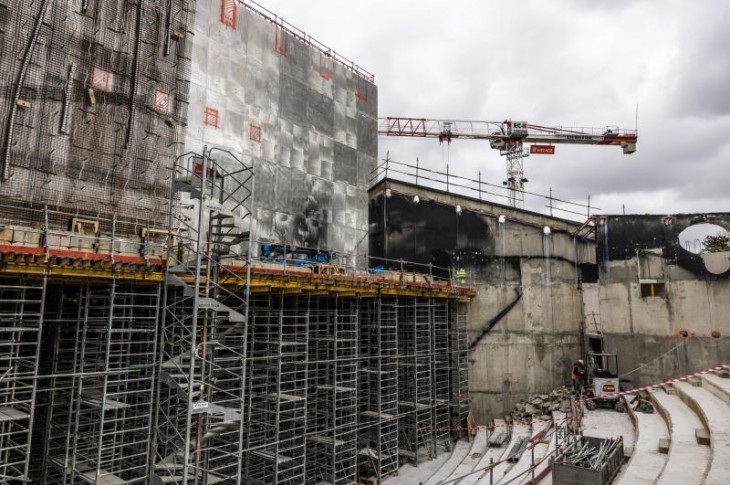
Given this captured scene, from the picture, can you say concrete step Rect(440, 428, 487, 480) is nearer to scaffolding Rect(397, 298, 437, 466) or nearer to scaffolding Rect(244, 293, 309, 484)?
scaffolding Rect(397, 298, 437, 466)

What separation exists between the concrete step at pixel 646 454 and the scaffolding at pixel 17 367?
1486cm

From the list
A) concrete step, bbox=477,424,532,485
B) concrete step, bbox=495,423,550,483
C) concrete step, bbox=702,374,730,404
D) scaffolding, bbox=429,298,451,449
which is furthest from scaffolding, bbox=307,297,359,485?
concrete step, bbox=702,374,730,404

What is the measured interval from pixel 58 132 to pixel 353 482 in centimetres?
1731

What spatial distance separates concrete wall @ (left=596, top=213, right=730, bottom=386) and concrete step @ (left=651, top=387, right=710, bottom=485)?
4.24 m

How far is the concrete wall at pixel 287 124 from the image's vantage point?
22609 millimetres

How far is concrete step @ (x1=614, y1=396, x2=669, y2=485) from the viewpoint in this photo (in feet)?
43.2

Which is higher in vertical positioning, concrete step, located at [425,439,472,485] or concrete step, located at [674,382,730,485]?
concrete step, located at [674,382,730,485]

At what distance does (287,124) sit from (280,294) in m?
11.6

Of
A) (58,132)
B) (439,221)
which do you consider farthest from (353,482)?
(58,132)

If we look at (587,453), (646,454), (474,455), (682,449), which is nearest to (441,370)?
(474,455)

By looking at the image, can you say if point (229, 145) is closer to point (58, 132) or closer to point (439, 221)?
point (58, 132)

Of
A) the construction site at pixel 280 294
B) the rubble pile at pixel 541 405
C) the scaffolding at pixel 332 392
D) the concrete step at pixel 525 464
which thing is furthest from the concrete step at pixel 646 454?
the scaffolding at pixel 332 392

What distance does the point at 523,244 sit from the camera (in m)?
28.0

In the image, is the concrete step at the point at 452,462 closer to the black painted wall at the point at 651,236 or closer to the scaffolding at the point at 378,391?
the scaffolding at the point at 378,391
